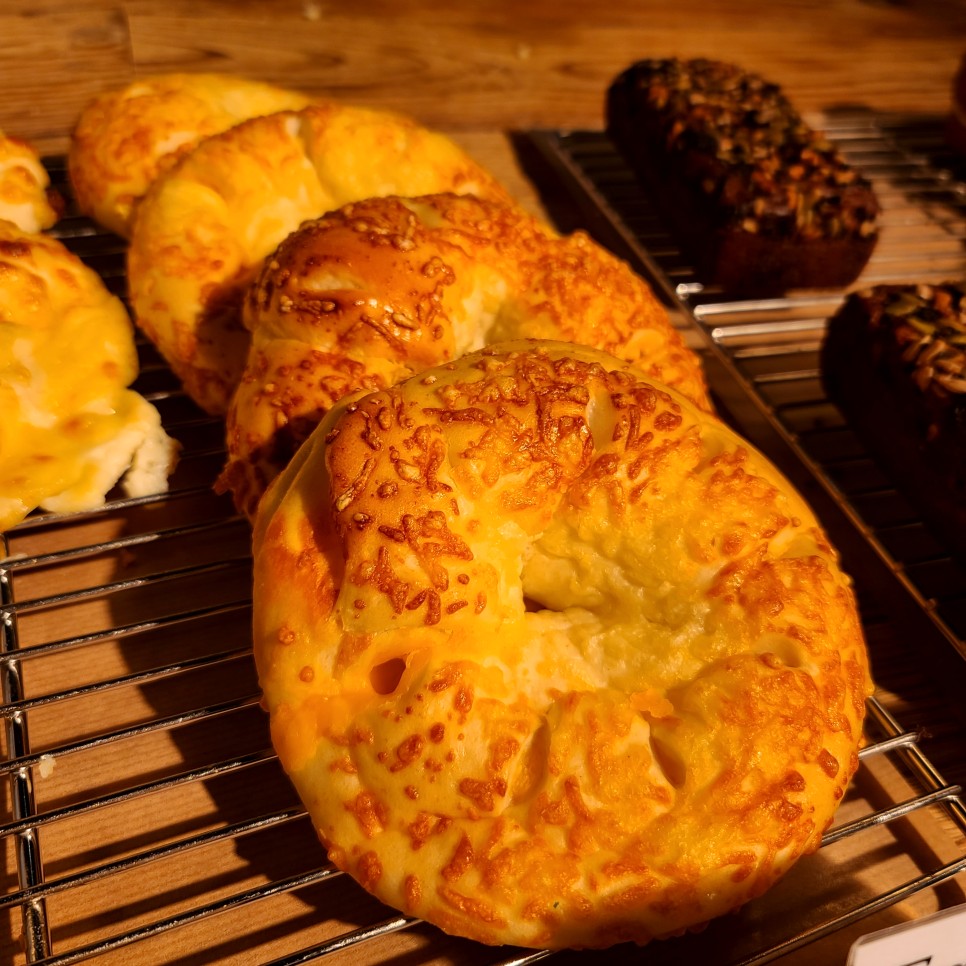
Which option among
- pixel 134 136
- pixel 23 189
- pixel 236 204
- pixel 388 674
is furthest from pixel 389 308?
pixel 23 189

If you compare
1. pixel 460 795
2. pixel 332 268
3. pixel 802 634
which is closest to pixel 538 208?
pixel 332 268

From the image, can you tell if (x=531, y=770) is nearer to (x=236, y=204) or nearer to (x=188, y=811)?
(x=188, y=811)

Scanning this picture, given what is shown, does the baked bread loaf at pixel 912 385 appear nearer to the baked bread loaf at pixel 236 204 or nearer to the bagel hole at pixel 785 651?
the bagel hole at pixel 785 651

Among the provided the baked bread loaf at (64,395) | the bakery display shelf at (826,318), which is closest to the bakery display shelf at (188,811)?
the baked bread loaf at (64,395)

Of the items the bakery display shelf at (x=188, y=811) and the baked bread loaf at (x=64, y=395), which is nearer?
the bakery display shelf at (x=188, y=811)

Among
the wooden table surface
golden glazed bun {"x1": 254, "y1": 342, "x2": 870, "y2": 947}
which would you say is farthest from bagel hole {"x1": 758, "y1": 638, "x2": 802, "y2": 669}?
the wooden table surface

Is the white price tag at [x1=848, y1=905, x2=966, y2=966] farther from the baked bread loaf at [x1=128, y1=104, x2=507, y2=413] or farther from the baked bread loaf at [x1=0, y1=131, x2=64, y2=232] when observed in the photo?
the baked bread loaf at [x1=0, y1=131, x2=64, y2=232]
